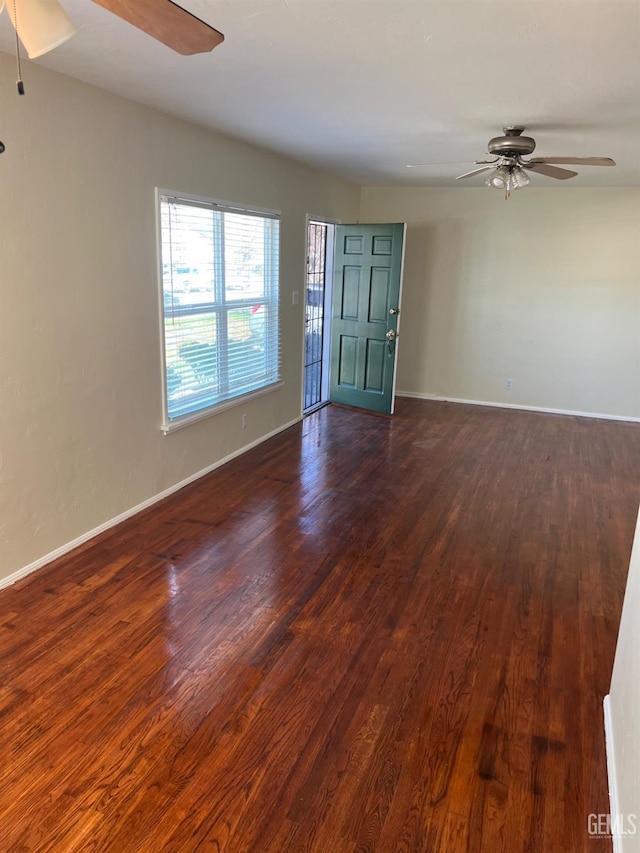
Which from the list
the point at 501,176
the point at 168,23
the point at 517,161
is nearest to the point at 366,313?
the point at 501,176

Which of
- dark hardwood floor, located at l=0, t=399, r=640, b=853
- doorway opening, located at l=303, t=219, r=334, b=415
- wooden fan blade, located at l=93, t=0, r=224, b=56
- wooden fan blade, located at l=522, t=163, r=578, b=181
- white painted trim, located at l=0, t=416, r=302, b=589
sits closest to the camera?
wooden fan blade, located at l=93, t=0, r=224, b=56

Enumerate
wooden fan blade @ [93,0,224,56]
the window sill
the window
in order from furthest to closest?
the window sill, the window, wooden fan blade @ [93,0,224,56]

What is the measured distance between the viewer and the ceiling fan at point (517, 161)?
3.41 meters

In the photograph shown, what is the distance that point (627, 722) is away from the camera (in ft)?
5.76

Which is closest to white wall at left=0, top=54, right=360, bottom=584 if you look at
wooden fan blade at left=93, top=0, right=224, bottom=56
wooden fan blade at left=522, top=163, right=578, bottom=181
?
wooden fan blade at left=93, top=0, right=224, bottom=56

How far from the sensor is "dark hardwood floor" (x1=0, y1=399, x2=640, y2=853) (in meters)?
1.78

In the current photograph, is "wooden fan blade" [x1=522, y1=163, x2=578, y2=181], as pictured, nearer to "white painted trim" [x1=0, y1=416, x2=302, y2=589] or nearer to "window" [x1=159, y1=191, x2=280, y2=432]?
"window" [x1=159, y1=191, x2=280, y2=432]

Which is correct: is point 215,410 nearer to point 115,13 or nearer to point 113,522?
point 113,522

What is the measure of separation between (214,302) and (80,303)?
1.33 m

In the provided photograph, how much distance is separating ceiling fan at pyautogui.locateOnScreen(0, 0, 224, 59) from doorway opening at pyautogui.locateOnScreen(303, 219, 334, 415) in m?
4.76

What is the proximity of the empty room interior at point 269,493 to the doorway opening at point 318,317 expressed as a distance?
71 centimetres

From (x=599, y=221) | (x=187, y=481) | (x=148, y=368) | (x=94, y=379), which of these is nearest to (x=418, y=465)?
(x=187, y=481)

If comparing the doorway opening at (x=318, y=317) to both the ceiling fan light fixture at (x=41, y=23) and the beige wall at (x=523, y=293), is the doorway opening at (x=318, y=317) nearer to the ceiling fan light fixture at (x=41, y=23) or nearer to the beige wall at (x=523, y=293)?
the beige wall at (x=523, y=293)

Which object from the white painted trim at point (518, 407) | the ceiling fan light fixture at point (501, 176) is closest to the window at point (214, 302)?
the ceiling fan light fixture at point (501, 176)
